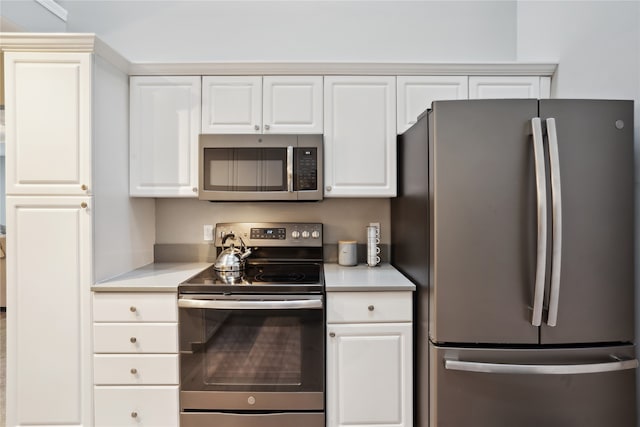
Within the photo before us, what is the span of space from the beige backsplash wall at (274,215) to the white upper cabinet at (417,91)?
0.60 meters

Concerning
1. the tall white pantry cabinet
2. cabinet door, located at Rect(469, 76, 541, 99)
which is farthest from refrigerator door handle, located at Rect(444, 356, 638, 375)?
the tall white pantry cabinet

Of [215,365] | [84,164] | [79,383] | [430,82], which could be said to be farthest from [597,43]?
[79,383]

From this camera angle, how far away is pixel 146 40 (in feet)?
8.05

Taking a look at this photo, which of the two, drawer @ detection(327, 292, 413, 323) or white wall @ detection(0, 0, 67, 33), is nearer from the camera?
drawer @ detection(327, 292, 413, 323)

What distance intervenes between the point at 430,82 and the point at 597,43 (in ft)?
2.60

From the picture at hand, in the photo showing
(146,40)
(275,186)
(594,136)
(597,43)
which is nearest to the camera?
(594,136)

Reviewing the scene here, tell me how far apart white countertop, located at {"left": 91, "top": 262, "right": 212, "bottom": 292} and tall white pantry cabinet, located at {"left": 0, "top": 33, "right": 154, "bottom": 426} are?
12 cm

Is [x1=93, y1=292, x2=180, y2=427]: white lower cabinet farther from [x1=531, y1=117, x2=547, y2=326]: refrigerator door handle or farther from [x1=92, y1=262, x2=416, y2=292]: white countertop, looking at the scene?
[x1=531, y1=117, x2=547, y2=326]: refrigerator door handle

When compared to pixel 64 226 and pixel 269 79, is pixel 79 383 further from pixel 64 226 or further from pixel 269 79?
pixel 269 79

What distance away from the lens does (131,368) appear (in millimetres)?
1795

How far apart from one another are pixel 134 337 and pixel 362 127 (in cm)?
167

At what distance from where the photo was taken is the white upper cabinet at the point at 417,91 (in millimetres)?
2143

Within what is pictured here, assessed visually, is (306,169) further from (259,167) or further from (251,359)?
(251,359)

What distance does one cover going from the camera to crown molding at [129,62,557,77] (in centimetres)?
210
